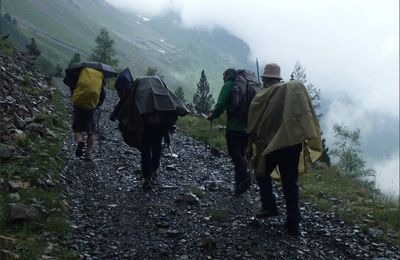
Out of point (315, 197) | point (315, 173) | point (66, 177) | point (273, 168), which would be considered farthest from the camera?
point (315, 173)

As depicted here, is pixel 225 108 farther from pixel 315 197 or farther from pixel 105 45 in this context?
pixel 105 45

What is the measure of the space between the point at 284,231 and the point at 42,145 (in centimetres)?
680

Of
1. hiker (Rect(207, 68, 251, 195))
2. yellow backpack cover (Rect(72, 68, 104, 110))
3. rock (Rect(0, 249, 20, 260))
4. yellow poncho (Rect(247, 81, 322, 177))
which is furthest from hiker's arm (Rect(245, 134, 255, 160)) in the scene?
yellow backpack cover (Rect(72, 68, 104, 110))

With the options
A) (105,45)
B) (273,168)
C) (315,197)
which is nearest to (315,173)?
(315,197)

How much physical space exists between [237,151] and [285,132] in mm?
2989

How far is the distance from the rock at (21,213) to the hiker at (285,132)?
13.1 feet

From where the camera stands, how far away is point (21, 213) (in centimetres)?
730

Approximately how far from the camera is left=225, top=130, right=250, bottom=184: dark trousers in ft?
36.0

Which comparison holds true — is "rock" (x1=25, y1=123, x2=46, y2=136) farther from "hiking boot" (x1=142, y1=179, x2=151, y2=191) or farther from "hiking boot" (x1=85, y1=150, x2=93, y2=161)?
"hiking boot" (x1=142, y1=179, x2=151, y2=191)

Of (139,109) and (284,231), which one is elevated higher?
(139,109)

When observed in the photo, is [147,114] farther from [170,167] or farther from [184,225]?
[170,167]

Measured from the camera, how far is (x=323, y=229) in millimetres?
9180

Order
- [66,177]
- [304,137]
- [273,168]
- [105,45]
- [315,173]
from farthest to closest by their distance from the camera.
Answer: [105,45] < [315,173] < [66,177] < [273,168] < [304,137]

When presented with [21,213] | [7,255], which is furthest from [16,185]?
[7,255]
